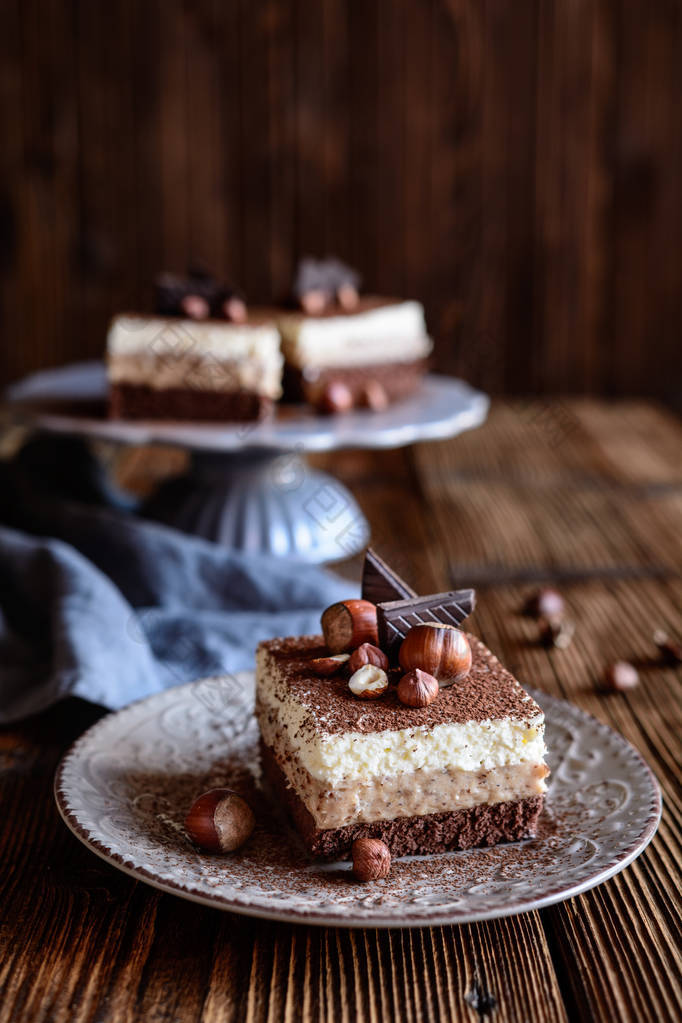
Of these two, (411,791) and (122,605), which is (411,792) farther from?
(122,605)

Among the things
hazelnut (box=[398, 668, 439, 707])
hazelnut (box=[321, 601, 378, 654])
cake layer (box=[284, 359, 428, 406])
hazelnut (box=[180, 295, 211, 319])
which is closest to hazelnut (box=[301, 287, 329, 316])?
cake layer (box=[284, 359, 428, 406])

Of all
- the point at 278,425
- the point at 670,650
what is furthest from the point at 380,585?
the point at 278,425


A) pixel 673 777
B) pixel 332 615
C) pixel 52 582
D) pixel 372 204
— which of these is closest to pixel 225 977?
pixel 332 615

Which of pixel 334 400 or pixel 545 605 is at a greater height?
pixel 334 400

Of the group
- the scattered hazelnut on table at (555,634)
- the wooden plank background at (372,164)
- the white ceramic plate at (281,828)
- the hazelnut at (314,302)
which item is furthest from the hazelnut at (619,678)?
the wooden plank background at (372,164)

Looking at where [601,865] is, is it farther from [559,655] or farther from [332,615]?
[559,655]

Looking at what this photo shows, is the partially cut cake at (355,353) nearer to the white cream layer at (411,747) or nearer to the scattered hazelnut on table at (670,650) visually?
the scattered hazelnut on table at (670,650)
